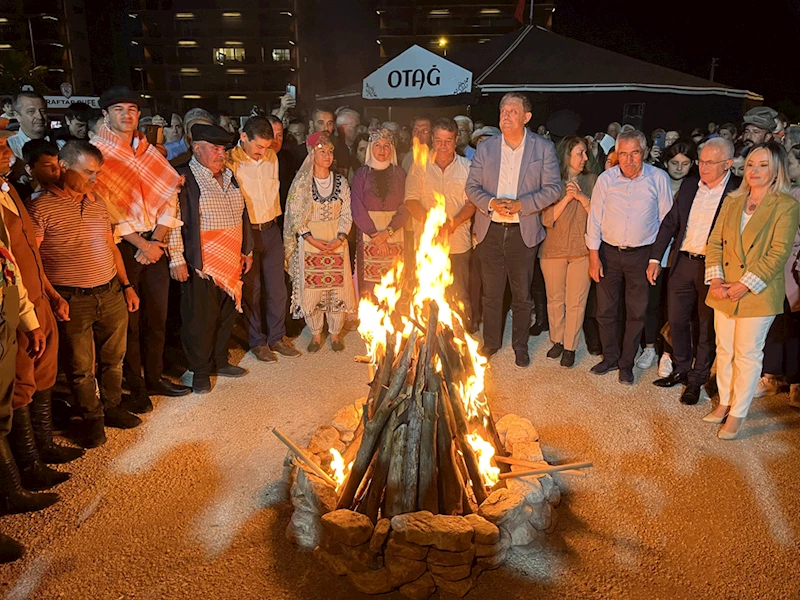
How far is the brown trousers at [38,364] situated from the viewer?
3.71 m

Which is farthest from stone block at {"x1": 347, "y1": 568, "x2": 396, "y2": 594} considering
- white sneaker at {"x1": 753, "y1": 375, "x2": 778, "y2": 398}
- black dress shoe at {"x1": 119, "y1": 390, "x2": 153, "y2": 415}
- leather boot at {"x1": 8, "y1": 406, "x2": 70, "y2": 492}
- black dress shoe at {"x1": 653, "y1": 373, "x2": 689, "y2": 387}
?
white sneaker at {"x1": 753, "y1": 375, "x2": 778, "y2": 398}

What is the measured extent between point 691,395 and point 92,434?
4862mm

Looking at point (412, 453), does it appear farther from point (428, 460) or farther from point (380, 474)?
point (380, 474)

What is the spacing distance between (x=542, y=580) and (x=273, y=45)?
51679mm

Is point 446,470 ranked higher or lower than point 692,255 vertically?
lower

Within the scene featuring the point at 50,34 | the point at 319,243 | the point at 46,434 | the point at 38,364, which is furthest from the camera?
the point at 50,34

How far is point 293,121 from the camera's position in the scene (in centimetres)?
885

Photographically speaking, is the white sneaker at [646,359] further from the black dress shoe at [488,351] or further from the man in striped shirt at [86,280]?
the man in striped shirt at [86,280]

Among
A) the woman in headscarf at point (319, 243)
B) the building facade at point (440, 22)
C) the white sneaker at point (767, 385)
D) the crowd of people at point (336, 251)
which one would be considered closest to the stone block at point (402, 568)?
the crowd of people at point (336, 251)

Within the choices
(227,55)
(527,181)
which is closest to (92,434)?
(527,181)

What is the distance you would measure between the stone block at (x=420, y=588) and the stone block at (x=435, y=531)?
0.21 m

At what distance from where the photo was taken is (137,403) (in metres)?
5.08

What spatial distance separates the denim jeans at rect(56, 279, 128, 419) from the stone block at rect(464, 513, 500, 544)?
2.96 metres

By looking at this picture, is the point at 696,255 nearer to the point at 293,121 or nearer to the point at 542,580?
the point at 542,580
